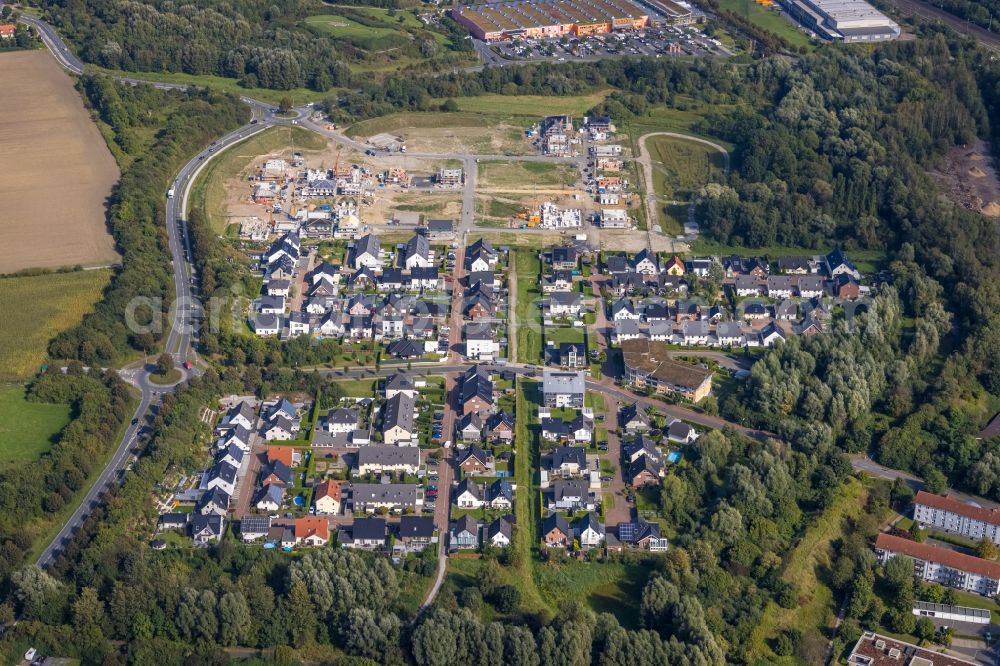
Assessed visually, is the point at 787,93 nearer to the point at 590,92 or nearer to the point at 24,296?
the point at 590,92

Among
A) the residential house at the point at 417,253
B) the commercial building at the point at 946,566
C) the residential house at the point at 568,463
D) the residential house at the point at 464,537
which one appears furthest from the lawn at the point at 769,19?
the residential house at the point at 464,537

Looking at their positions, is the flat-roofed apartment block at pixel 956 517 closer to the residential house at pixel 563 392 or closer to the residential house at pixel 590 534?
the residential house at pixel 590 534

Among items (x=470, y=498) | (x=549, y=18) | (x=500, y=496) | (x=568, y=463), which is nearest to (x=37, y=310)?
(x=470, y=498)

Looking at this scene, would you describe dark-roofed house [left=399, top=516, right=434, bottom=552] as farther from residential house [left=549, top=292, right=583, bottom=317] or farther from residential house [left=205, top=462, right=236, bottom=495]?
residential house [left=549, top=292, right=583, bottom=317]

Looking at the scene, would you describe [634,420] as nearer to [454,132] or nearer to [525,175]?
[525,175]

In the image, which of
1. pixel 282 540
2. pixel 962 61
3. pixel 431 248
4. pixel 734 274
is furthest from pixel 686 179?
pixel 282 540
